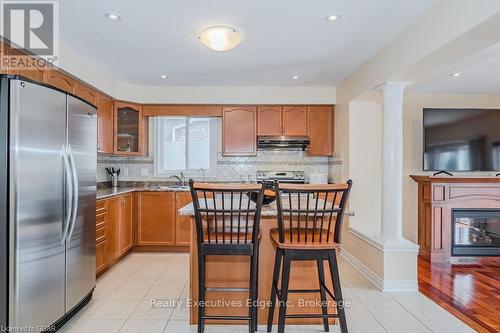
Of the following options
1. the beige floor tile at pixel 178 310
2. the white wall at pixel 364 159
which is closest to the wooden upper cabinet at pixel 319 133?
the white wall at pixel 364 159

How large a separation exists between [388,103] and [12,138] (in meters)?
3.23

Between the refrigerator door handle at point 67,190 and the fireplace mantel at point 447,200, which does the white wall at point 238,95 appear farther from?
the refrigerator door handle at point 67,190

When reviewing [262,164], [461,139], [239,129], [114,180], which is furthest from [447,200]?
[114,180]

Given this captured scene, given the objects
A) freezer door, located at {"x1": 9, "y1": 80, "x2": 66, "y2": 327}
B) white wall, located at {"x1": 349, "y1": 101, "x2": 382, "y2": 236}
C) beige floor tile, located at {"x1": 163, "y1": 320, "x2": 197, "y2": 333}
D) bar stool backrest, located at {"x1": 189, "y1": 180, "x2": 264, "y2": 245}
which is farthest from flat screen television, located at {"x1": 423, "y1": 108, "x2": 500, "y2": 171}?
freezer door, located at {"x1": 9, "y1": 80, "x2": 66, "y2": 327}

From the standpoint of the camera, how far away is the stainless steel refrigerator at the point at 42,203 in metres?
1.84

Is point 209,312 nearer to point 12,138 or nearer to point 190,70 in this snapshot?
point 12,138

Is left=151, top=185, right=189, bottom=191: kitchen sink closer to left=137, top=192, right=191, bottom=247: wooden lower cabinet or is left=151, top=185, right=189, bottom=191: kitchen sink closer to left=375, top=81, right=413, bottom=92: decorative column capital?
left=137, top=192, right=191, bottom=247: wooden lower cabinet

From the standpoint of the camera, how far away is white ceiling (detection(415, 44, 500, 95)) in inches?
127

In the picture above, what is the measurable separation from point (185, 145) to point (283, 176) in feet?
5.52

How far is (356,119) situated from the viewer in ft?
13.9

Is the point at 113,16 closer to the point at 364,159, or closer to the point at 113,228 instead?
the point at 113,228

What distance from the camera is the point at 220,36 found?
8.44ft

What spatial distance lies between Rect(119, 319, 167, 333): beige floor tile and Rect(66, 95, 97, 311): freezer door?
17.9 inches


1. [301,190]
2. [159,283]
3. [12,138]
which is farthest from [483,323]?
[12,138]
